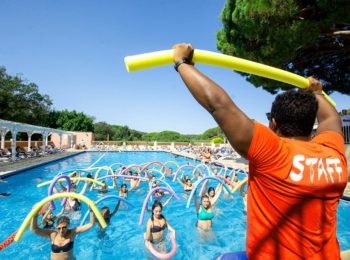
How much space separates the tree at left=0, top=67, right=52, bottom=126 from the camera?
38406mm

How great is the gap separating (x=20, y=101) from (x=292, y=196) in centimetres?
4601

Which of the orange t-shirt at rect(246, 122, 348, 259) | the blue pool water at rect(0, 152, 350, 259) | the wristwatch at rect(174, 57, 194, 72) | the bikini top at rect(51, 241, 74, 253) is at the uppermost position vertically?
the wristwatch at rect(174, 57, 194, 72)

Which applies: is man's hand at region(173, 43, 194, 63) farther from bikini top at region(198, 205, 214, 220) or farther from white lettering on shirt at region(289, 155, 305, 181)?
bikini top at region(198, 205, 214, 220)

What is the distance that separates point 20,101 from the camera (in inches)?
1596

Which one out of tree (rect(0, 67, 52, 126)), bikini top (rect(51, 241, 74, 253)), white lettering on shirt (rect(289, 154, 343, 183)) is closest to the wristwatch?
white lettering on shirt (rect(289, 154, 343, 183))

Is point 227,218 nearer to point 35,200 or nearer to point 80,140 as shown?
point 35,200

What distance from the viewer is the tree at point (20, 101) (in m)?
38.4

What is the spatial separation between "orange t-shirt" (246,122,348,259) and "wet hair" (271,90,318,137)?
110mm

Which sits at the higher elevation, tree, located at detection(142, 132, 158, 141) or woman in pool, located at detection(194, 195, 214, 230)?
tree, located at detection(142, 132, 158, 141)

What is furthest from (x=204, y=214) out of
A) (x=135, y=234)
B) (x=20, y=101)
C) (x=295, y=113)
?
(x=20, y=101)

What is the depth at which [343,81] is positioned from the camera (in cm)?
1688

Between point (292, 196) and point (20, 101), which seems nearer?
point (292, 196)

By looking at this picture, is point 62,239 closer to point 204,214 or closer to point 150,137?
point 204,214

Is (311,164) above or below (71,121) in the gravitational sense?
below
